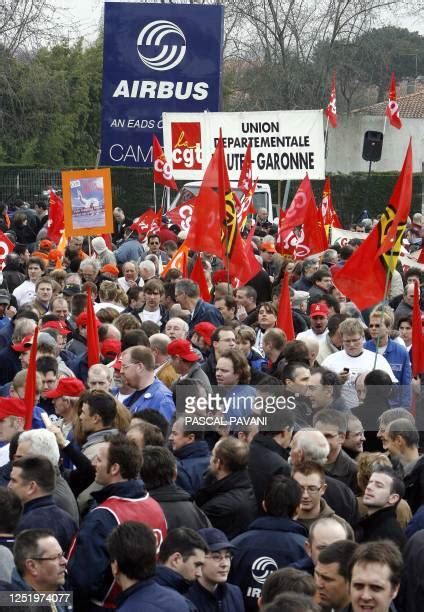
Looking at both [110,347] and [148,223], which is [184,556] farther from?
[148,223]

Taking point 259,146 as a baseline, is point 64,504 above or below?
below

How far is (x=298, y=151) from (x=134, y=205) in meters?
15.2

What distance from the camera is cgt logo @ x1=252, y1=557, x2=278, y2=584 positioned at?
6.10 metres

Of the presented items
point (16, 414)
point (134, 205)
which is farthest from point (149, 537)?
point (134, 205)

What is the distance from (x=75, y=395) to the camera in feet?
26.8

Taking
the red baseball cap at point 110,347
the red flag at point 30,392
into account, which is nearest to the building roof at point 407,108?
the red baseball cap at point 110,347

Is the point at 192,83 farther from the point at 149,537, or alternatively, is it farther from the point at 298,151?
the point at 149,537

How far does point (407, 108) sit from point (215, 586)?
58.2 m

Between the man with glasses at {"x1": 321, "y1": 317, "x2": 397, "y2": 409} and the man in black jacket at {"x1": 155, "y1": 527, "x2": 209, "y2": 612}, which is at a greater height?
the man with glasses at {"x1": 321, "y1": 317, "x2": 397, "y2": 409}

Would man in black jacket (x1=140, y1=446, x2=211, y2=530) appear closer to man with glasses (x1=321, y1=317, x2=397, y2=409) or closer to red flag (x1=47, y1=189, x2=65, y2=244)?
man with glasses (x1=321, y1=317, x2=397, y2=409)

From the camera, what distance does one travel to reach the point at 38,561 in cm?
538

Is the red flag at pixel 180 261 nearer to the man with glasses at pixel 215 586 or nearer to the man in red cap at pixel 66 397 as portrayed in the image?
the man in red cap at pixel 66 397

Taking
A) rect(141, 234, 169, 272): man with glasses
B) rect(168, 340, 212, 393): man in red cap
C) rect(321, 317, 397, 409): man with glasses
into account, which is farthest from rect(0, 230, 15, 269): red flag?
rect(168, 340, 212, 393): man in red cap

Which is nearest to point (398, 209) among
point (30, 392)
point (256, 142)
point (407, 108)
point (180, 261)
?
point (30, 392)
